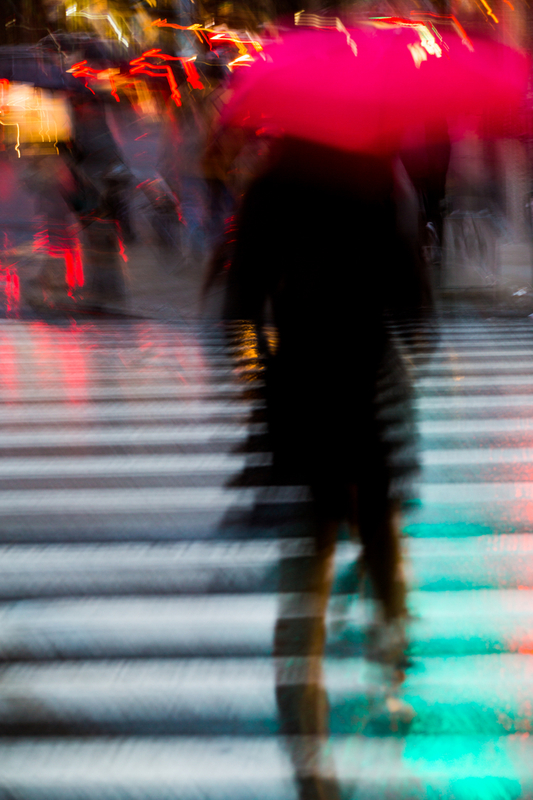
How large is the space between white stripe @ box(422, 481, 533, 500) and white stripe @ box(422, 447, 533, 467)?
0.22 meters

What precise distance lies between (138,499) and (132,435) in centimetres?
76

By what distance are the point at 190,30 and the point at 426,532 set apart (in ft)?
34.2

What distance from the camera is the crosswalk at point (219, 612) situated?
1640 millimetres

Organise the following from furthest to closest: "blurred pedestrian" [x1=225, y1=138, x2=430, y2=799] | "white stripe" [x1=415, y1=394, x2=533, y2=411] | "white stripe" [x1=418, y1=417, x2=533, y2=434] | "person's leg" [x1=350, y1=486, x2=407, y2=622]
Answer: "white stripe" [x1=415, y1=394, x2=533, y2=411] < "white stripe" [x1=418, y1=417, x2=533, y2=434] < "person's leg" [x1=350, y1=486, x2=407, y2=622] < "blurred pedestrian" [x1=225, y1=138, x2=430, y2=799]

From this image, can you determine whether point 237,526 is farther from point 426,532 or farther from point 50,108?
point 50,108

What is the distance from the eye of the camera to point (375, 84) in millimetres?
1721

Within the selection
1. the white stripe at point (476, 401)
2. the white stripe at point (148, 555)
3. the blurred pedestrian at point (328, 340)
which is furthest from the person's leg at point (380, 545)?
the white stripe at point (476, 401)

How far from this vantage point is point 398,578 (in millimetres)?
2160

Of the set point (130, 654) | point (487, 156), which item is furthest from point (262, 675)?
point (487, 156)

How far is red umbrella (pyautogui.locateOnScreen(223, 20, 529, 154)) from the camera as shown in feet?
5.74

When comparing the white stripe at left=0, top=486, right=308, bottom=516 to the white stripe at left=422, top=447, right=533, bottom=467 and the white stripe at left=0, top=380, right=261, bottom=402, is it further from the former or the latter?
the white stripe at left=0, top=380, right=261, bottom=402

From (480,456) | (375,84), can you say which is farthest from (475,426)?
(375,84)

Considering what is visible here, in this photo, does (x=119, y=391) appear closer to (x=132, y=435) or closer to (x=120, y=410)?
(x=120, y=410)

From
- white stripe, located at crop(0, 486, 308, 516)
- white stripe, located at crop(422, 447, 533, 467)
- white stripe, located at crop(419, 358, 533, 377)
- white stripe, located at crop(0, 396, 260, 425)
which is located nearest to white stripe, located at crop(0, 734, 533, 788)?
white stripe, located at crop(0, 486, 308, 516)
